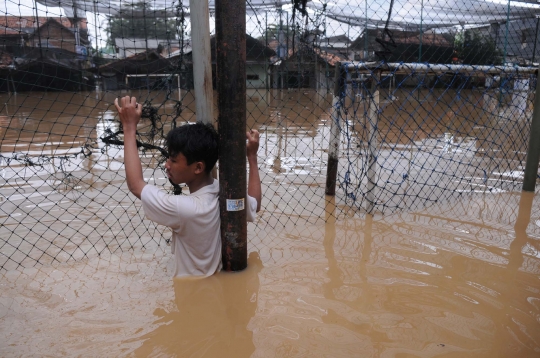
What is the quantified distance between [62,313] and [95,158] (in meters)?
4.73

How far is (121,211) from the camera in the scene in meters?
4.43

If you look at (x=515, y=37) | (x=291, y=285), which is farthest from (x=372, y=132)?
(x=515, y=37)

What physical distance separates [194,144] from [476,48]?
52.0 feet

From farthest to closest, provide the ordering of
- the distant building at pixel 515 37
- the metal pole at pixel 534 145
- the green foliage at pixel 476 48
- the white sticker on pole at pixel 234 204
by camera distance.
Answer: the green foliage at pixel 476 48 → the distant building at pixel 515 37 → the metal pole at pixel 534 145 → the white sticker on pole at pixel 234 204

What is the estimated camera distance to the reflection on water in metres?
2.16

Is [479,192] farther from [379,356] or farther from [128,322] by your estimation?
[128,322]

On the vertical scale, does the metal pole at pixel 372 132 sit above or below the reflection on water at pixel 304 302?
above

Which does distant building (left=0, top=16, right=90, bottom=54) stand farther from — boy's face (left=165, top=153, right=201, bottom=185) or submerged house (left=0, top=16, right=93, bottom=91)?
boy's face (left=165, top=153, right=201, bottom=185)

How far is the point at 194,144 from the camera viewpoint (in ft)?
7.93

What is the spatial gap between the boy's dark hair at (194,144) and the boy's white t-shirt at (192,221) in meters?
0.21

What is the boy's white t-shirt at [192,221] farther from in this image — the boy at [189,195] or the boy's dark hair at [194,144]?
the boy's dark hair at [194,144]

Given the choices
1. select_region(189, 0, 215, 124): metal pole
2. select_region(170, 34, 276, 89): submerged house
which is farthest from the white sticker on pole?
select_region(170, 34, 276, 89): submerged house

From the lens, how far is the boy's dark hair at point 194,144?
2.40 metres

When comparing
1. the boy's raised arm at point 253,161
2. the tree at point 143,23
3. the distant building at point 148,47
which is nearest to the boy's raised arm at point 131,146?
the boy's raised arm at point 253,161
